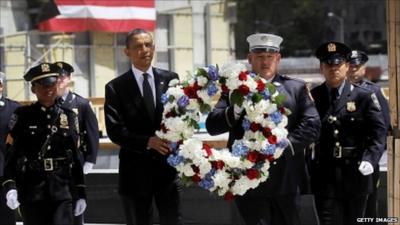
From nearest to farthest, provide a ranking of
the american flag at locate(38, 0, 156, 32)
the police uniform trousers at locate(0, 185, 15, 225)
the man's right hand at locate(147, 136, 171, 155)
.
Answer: the man's right hand at locate(147, 136, 171, 155) < the police uniform trousers at locate(0, 185, 15, 225) < the american flag at locate(38, 0, 156, 32)

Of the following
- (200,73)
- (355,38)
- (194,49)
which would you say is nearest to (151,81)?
(200,73)

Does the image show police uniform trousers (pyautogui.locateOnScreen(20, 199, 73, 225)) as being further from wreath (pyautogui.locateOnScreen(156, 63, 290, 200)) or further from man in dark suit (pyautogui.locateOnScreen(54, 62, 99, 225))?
man in dark suit (pyautogui.locateOnScreen(54, 62, 99, 225))

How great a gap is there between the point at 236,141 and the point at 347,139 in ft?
3.83

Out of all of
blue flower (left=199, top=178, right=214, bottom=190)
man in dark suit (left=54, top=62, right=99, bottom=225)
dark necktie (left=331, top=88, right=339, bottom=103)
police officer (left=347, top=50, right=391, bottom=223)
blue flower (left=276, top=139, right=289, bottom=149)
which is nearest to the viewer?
blue flower (left=199, top=178, right=214, bottom=190)

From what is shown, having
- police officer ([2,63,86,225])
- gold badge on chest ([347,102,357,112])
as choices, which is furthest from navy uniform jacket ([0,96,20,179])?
gold badge on chest ([347,102,357,112])

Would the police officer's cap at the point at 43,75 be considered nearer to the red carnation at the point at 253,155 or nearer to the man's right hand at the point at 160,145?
the man's right hand at the point at 160,145

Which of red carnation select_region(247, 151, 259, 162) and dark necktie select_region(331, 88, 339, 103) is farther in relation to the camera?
dark necktie select_region(331, 88, 339, 103)

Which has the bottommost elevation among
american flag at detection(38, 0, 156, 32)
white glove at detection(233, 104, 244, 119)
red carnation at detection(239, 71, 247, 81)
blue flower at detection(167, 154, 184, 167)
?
blue flower at detection(167, 154, 184, 167)

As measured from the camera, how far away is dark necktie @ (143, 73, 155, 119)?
5.73m

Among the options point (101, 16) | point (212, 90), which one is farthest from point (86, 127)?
point (101, 16)

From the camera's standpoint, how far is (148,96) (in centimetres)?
576

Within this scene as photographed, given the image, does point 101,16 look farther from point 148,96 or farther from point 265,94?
point 265,94

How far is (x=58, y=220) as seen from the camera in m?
5.64

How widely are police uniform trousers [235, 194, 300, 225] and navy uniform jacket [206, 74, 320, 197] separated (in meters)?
0.05
